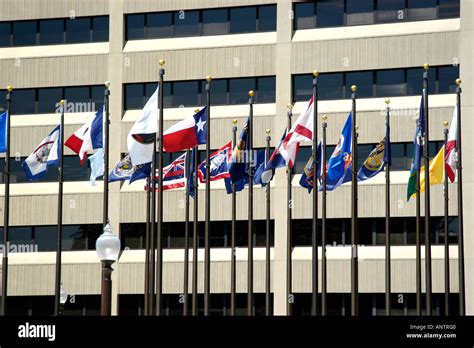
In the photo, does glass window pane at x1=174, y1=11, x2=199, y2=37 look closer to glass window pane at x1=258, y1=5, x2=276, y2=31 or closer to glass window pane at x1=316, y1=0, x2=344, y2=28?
glass window pane at x1=258, y1=5, x2=276, y2=31

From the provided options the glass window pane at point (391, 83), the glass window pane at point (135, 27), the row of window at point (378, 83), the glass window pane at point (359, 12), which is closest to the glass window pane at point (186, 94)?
the glass window pane at point (135, 27)

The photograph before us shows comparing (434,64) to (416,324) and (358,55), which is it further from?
(416,324)

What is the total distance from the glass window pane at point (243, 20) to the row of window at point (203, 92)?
8.39ft

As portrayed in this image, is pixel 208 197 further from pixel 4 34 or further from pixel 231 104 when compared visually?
pixel 4 34

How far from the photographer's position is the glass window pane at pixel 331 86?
60250mm

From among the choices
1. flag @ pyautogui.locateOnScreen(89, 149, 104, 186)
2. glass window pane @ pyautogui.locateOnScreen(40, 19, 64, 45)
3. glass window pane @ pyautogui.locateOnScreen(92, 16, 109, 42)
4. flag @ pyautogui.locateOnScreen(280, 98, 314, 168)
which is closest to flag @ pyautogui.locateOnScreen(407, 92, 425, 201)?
flag @ pyautogui.locateOnScreen(280, 98, 314, 168)

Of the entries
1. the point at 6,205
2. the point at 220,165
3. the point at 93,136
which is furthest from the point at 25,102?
the point at 93,136

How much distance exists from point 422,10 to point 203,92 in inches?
462

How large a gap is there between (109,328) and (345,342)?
4.82m

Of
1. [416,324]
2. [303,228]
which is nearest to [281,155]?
[303,228]

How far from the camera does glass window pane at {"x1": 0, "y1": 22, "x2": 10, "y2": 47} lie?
6538cm

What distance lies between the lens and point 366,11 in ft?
198

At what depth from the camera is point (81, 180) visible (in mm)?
62969

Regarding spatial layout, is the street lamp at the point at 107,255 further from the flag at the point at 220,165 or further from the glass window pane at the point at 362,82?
the glass window pane at the point at 362,82
